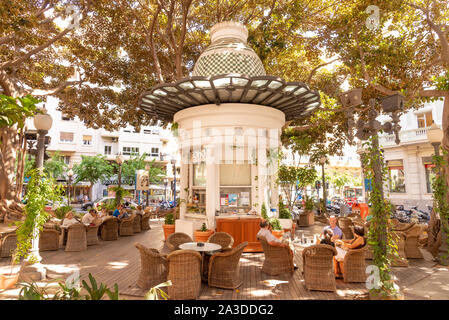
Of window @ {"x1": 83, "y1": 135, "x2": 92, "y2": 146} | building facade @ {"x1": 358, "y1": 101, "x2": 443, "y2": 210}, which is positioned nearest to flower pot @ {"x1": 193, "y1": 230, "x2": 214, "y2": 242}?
building facade @ {"x1": 358, "y1": 101, "x2": 443, "y2": 210}

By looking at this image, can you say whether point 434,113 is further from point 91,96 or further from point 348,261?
point 91,96

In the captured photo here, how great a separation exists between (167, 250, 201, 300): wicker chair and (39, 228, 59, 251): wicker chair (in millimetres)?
5664

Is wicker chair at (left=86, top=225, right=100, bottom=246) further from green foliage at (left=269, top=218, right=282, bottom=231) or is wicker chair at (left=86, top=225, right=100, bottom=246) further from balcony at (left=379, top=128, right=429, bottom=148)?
balcony at (left=379, top=128, right=429, bottom=148)

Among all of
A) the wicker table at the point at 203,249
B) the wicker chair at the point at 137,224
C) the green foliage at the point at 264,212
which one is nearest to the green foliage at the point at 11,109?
the wicker table at the point at 203,249

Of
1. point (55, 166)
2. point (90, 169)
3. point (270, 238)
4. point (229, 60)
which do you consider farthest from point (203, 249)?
point (55, 166)

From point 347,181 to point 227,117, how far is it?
4141 cm

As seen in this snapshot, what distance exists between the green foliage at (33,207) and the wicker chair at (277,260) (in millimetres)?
4379

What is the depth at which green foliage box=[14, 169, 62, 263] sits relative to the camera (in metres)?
4.84

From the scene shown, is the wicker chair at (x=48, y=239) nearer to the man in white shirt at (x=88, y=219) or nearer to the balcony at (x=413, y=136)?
the man in white shirt at (x=88, y=219)

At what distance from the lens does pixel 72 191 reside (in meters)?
33.6

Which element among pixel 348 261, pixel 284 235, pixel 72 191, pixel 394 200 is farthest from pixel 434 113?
pixel 72 191

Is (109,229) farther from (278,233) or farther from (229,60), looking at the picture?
(229,60)

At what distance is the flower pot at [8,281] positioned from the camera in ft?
15.1

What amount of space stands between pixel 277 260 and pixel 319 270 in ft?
3.61
